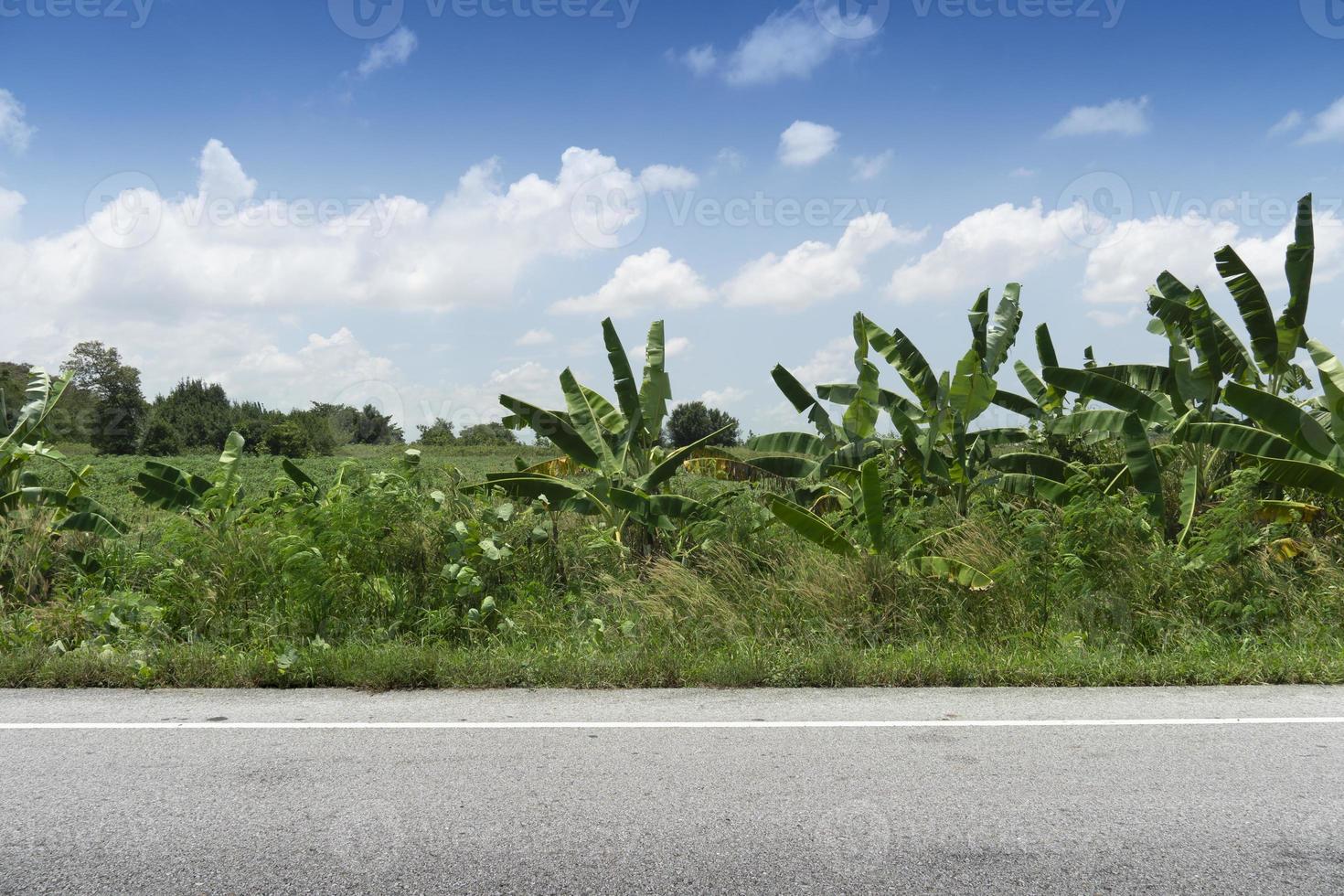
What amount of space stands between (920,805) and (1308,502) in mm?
7841

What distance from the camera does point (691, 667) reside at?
746cm

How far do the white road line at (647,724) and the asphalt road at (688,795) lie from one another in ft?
0.10

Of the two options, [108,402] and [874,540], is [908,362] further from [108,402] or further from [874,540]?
[108,402]

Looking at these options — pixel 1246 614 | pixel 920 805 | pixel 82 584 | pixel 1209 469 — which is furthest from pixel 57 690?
pixel 1209 469

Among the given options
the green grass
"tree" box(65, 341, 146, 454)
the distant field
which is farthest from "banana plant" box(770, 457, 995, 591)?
"tree" box(65, 341, 146, 454)

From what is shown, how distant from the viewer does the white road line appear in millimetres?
5996

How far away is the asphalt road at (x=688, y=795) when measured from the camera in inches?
152

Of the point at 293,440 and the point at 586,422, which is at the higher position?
the point at 293,440

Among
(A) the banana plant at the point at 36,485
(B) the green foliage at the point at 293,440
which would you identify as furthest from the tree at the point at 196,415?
(A) the banana plant at the point at 36,485

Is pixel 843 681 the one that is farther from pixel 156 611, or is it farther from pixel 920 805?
pixel 156 611

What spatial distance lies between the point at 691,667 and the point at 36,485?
8.93 metres

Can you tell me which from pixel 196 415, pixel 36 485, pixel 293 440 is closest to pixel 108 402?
pixel 196 415

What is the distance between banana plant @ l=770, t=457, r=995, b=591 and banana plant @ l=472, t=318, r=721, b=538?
4.59 ft

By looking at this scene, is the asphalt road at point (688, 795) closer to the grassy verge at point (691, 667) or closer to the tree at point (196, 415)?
the grassy verge at point (691, 667)
